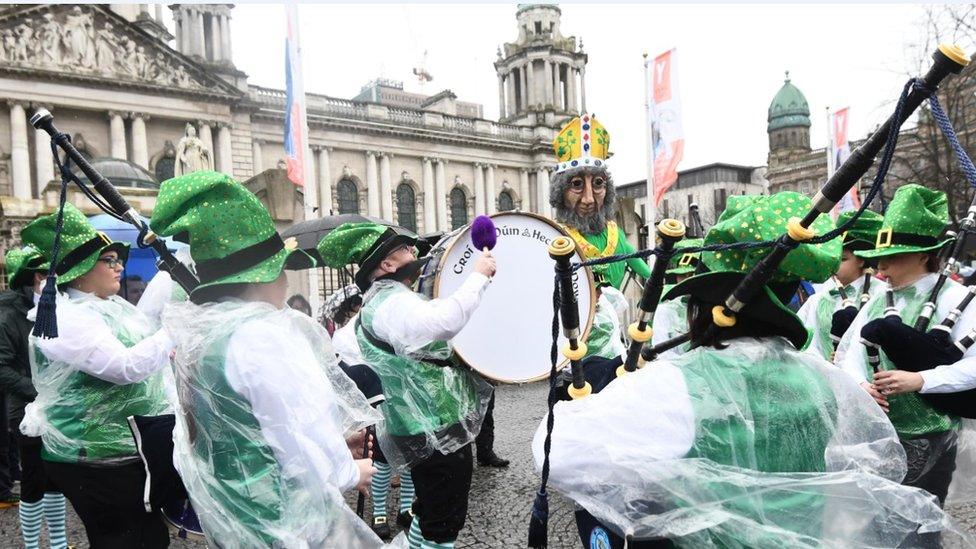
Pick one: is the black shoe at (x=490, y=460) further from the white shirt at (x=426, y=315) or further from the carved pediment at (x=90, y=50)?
the carved pediment at (x=90, y=50)

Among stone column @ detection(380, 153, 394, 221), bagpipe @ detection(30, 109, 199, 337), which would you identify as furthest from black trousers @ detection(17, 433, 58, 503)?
stone column @ detection(380, 153, 394, 221)

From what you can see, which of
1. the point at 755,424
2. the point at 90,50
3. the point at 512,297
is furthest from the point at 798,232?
the point at 90,50

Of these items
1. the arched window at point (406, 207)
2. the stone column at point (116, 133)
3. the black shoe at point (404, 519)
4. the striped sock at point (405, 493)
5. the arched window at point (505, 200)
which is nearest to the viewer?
the black shoe at point (404, 519)

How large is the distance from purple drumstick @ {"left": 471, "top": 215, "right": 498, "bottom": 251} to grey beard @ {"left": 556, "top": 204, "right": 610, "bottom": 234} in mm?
1405

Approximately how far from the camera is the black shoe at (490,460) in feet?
21.9

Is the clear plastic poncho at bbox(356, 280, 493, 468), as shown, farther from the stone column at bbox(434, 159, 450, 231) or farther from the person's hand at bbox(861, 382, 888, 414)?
the stone column at bbox(434, 159, 450, 231)

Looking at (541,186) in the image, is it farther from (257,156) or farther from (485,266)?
(485,266)

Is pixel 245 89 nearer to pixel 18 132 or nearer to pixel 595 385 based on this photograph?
pixel 18 132

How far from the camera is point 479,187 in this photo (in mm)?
49812

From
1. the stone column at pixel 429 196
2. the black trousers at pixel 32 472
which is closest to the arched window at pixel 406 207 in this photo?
the stone column at pixel 429 196

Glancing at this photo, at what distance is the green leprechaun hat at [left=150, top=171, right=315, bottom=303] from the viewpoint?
7.53 feet

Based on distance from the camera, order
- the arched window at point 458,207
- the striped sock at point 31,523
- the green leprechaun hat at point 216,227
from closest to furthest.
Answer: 1. the green leprechaun hat at point 216,227
2. the striped sock at point 31,523
3. the arched window at point 458,207

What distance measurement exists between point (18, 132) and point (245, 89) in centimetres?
1207

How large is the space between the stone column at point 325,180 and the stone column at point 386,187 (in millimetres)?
3585
